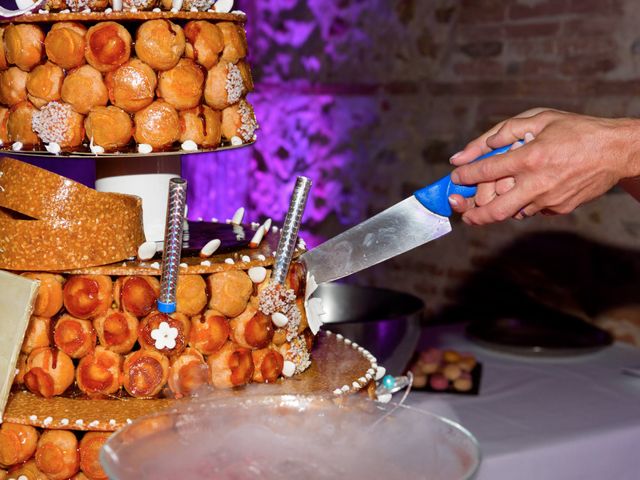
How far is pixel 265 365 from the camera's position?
122 cm

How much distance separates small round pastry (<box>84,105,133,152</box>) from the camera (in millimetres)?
1182

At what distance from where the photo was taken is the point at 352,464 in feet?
2.57

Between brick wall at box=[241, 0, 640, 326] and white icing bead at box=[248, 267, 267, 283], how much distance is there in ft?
5.78

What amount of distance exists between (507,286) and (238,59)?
6.56 feet

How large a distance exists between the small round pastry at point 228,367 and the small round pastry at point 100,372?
12 cm

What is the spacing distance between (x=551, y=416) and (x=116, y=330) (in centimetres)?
109

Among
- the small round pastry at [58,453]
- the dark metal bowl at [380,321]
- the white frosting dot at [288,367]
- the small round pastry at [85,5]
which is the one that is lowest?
the dark metal bowl at [380,321]

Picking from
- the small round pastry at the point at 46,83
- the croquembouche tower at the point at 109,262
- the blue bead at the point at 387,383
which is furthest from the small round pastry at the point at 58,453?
the blue bead at the point at 387,383

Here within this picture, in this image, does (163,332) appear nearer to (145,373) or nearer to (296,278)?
(145,373)

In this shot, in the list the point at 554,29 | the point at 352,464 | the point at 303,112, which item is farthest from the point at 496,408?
the point at 303,112

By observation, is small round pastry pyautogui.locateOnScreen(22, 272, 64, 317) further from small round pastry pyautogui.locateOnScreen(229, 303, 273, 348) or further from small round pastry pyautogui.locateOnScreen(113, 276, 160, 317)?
small round pastry pyautogui.locateOnScreen(229, 303, 273, 348)

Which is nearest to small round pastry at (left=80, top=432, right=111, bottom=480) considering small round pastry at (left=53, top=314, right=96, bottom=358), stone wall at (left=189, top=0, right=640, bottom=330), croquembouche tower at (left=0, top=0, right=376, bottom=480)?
croquembouche tower at (left=0, top=0, right=376, bottom=480)

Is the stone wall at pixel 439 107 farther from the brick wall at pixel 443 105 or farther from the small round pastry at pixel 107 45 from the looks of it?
the small round pastry at pixel 107 45

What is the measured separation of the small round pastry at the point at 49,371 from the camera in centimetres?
115
